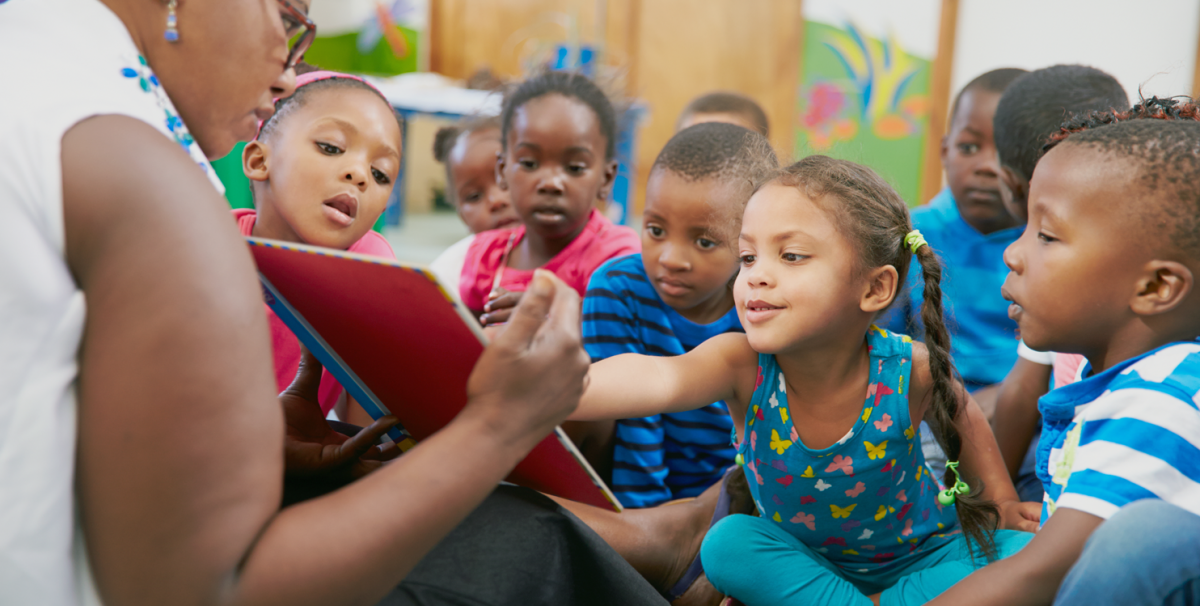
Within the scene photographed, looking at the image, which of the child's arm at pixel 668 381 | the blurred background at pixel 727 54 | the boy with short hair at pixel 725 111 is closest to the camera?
the child's arm at pixel 668 381

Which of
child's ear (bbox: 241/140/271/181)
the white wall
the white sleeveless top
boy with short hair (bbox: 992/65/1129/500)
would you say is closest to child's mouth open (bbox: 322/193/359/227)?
child's ear (bbox: 241/140/271/181)

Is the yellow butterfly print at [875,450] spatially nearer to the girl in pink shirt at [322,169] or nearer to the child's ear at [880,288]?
the child's ear at [880,288]

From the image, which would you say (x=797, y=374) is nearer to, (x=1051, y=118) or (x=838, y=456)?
(x=838, y=456)

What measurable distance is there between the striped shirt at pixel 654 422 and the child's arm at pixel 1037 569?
30.1 inches

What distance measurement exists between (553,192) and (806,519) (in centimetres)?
118

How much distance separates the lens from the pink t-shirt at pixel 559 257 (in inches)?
83.8

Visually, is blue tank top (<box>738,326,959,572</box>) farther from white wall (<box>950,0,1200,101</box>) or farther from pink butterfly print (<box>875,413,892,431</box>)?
white wall (<box>950,0,1200,101</box>)

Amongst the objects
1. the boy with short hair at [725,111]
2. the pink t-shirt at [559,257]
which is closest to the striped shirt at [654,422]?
the pink t-shirt at [559,257]

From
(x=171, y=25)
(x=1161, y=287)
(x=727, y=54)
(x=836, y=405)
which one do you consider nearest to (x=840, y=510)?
(x=836, y=405)

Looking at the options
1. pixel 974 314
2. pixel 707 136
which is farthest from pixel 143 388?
pixel 974 314

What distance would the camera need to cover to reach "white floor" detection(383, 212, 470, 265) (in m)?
4.96

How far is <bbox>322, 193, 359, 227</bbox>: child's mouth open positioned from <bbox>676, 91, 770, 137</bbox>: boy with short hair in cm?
153

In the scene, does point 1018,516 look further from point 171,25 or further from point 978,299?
point 171,25

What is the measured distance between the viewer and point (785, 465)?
4.17 feet
